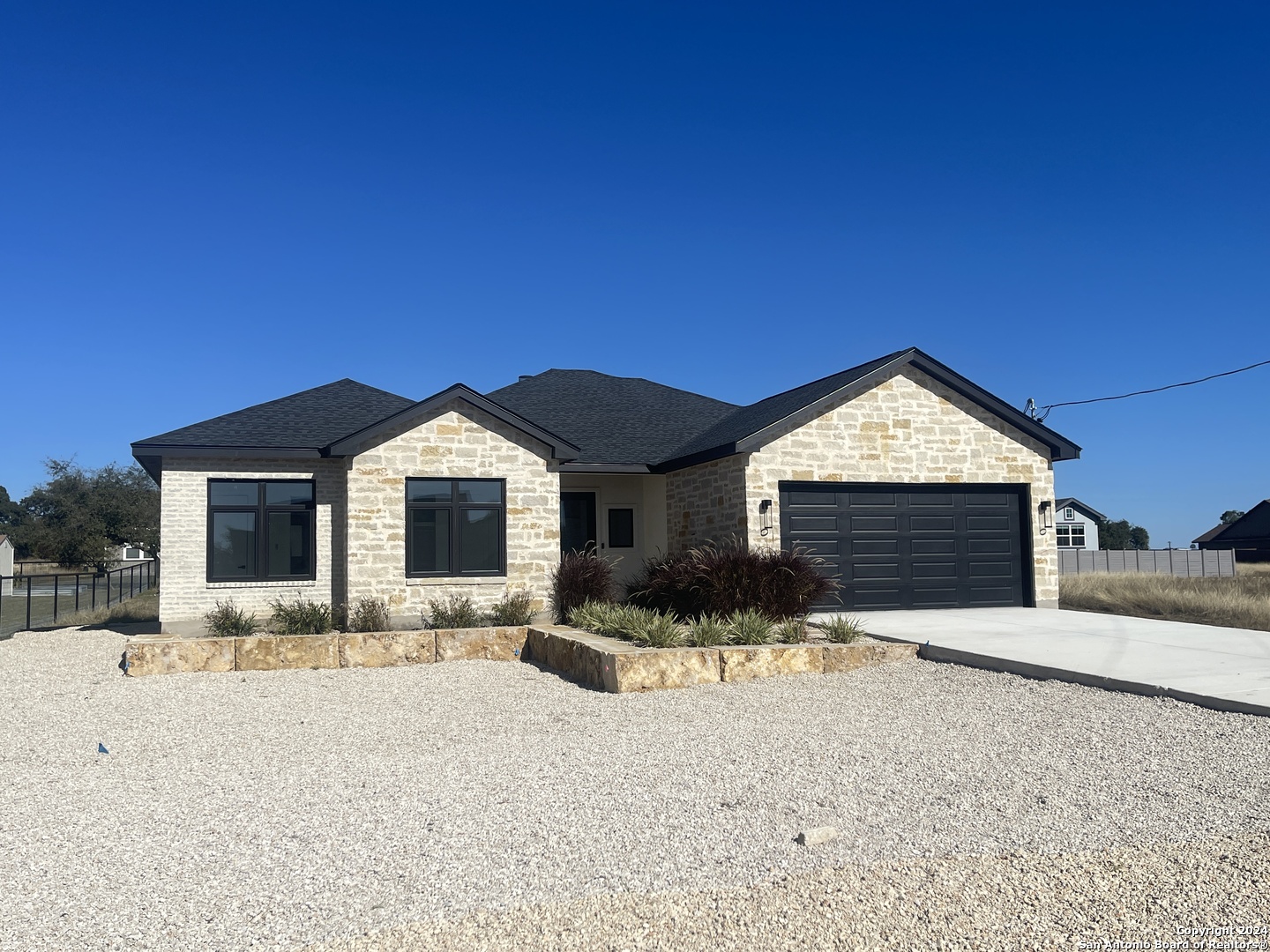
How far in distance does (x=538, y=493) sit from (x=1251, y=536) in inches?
2280

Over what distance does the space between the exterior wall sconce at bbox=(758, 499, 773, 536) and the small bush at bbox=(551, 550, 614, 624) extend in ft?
8.49

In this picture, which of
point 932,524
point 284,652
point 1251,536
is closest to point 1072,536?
point 1251,536

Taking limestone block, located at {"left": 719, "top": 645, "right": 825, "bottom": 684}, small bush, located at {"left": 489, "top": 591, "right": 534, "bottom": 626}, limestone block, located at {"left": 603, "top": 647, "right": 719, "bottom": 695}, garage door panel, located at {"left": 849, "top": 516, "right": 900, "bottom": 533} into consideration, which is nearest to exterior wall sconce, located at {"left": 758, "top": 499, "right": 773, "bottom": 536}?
garage door panel, located at {"left": 849, "top": 516, "right": 900, "bottom": 533}

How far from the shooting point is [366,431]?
14.9 m

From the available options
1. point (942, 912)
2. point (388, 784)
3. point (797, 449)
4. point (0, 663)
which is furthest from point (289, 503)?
point (942, 912)

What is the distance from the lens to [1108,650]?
1095 centimetres

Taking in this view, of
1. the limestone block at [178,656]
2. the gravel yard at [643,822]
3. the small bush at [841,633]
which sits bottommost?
the gravel yard at [643,822]

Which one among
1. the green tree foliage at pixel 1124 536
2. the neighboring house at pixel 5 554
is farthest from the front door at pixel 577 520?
the green tree foliage at pixel 1124 536

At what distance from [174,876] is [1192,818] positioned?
5.49 m

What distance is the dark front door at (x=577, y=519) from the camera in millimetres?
19547

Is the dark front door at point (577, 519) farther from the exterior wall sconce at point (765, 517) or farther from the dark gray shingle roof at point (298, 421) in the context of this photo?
the exterior wall sconce at point (765, 517)

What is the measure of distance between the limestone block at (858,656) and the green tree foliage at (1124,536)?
8509 centimetres

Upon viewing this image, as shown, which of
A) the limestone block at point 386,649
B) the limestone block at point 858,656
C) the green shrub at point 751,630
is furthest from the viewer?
the limestone block at point 386,649

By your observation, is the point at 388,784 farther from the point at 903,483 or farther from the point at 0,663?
the point at 903,483
